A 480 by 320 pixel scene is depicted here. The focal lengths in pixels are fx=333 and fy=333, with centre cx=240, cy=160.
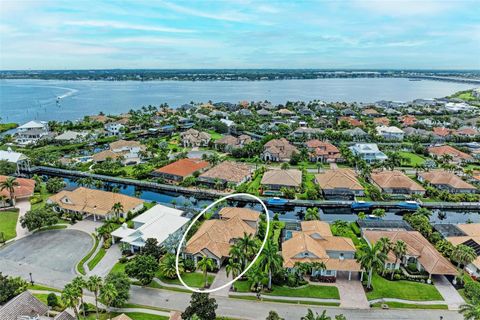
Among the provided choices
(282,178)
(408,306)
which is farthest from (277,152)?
(408,306)

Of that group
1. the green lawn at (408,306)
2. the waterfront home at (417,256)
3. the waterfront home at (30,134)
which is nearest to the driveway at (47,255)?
the green lawn at (408,306)

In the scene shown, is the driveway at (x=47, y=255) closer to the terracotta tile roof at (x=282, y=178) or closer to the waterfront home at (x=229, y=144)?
the terracotta tile roof at (x=282, y=178)

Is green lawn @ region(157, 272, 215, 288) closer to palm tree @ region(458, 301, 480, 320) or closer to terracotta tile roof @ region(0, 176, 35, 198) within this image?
palm tree @ region(458, 301, 480, 320)

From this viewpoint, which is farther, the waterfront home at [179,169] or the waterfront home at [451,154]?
the waterfront home at [451,154]

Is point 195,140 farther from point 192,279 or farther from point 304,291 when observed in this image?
point 304,291

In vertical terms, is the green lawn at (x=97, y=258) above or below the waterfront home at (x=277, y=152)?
below

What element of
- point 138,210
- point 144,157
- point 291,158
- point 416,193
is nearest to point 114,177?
point 144,157
